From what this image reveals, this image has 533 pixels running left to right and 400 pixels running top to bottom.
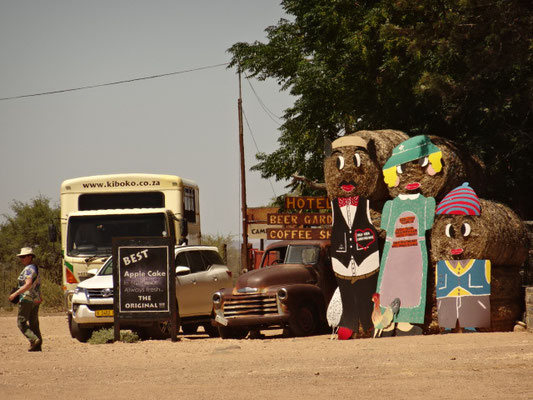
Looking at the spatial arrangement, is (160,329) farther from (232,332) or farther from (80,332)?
(80,332)

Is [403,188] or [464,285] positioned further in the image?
[403,188]

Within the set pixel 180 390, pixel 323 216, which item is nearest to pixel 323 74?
pixel 323 216

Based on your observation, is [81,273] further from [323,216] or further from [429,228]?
[429,228]

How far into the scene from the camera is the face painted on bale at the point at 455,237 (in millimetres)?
15793

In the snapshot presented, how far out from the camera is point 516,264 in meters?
16.3

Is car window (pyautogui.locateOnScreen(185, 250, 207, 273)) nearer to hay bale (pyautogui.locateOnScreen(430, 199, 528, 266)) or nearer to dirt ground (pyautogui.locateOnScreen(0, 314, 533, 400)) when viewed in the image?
dirt ground (pyautogui.locateOnScreen(0, 314, 533, 400))

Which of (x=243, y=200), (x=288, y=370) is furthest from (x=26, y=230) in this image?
(x=288, y=370)

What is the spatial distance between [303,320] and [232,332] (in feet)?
5.31

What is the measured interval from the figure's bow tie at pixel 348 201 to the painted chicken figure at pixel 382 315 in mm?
1829

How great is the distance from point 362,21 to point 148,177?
6579 mm

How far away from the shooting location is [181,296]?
1953 centimetres

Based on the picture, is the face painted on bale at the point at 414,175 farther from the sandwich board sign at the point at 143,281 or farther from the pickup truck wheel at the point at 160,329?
the pickup truck wheel at the point at 160,329

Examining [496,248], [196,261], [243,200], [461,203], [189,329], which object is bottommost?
[189,329]

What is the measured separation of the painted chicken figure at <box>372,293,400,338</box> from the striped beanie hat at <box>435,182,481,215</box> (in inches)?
76.1
